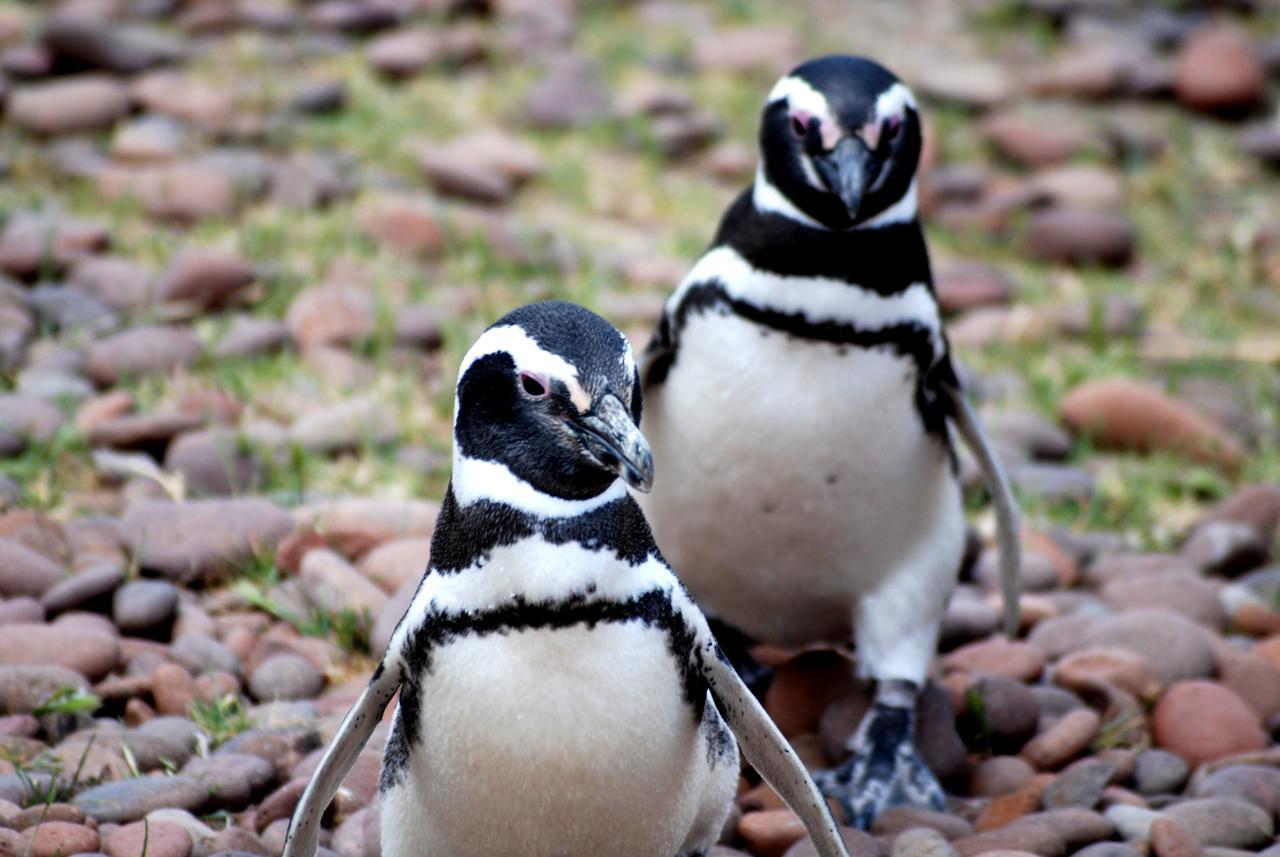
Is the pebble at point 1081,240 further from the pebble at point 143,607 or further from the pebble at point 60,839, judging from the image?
the pebble at point 60,839

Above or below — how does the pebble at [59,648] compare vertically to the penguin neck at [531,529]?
below

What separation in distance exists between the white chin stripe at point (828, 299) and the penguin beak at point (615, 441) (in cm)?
102

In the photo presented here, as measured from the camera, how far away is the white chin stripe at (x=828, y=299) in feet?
10.7

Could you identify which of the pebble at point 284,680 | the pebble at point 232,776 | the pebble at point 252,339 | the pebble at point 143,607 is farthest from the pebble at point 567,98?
the pebble at point 232,776

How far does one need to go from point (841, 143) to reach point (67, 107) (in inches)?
140

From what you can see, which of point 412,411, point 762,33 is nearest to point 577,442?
point 412,411

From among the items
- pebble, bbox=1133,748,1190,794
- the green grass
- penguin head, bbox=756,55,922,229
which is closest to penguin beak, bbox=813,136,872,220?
penguin head, bbox=756,55,922,229

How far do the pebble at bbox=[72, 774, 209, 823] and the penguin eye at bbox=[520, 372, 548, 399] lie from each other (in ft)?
3.34

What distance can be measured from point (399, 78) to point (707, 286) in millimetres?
3614

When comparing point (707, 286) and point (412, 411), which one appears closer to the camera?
point (707, 286)

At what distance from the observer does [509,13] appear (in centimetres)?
715

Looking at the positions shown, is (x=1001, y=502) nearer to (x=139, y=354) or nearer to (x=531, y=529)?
(x=531, y=529)

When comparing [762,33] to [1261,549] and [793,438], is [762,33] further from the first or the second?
[793,438]

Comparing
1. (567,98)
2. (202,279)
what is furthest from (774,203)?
(567,98)
